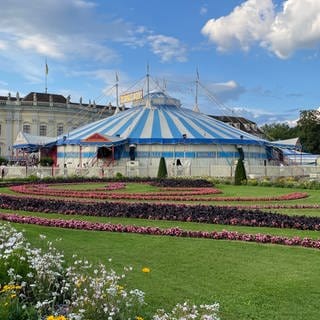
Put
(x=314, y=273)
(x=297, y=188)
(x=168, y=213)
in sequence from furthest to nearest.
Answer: (x=297, y=188), (x=168, y=213), (x=314, y=273)


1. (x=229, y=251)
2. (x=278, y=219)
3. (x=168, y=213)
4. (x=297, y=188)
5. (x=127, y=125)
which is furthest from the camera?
(x=127, y=125)

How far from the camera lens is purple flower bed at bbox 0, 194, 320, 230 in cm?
1187

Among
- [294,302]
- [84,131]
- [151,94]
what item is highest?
[151,94]

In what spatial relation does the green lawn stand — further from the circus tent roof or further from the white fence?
the circus tent roof

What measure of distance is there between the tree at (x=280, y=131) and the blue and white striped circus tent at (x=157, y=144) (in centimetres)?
5294

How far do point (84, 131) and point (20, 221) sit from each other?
3764 cm

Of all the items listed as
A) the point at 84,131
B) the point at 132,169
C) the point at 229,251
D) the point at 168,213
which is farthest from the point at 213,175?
the point at 229,251

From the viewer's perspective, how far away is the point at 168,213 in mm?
13328

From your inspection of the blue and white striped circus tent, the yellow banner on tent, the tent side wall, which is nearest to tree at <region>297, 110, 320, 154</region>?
the yellow banner on tent

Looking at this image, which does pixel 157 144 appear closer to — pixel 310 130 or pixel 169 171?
pixel 169 171

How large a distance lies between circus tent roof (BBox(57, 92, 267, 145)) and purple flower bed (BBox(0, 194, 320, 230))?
2926 centimetres

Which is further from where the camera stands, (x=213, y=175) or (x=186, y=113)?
(x=186, y=113)

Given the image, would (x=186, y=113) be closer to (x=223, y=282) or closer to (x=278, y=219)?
(x=278, y=219)

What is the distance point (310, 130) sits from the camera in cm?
8550
